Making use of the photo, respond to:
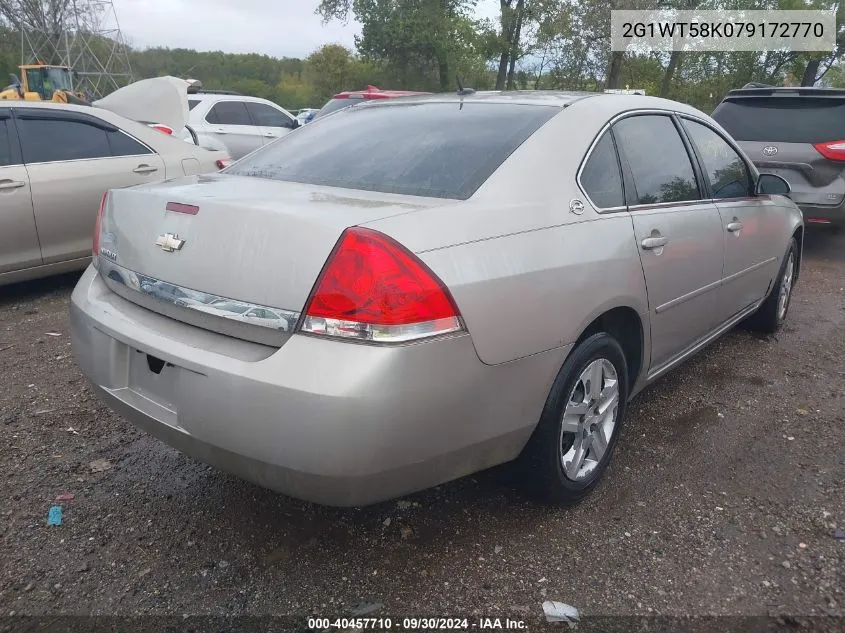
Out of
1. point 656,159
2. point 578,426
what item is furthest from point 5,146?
point 578,426

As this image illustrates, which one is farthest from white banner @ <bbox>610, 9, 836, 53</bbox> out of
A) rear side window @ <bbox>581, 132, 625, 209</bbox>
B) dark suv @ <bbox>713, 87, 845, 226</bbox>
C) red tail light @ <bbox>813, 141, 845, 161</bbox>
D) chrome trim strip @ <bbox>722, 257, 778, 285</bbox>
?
rear side window @ <bbox>581, 132, 625, 209</bbox>

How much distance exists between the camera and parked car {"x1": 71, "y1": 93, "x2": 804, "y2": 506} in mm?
1877

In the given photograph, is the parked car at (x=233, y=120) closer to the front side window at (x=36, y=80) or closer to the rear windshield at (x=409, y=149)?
Answer: the rear windshield at (x=409, y=149)

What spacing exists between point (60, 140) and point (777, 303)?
211 inches

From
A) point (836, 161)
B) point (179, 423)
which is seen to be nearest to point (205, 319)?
point (179, 423)

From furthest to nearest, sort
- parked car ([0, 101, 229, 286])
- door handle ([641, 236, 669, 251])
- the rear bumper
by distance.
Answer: parked car ([0, 101, 229, 286]) → door handle ([641, 236, 669, 251]) → the rear bumper

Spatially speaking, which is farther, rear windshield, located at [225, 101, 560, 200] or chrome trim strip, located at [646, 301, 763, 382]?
chrome trim strip, located at [646, 301, 763, 382]

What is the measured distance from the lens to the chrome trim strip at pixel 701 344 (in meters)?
3.16

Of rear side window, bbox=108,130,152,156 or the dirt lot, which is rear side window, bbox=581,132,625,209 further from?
rear side window, bbox=108,130,152,156

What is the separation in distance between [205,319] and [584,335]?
1315 mm

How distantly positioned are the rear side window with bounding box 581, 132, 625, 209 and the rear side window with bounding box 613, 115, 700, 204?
4.8 inches

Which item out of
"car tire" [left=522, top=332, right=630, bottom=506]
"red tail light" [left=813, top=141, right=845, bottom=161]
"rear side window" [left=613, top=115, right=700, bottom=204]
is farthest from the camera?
"red tail light" [left=813, top=141, right=845, bottom=161]

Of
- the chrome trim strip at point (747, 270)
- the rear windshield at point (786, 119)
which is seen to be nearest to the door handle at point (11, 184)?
the chrome trim strip at point (747, 270)

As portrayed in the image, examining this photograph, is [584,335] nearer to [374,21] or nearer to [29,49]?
[374,21]
